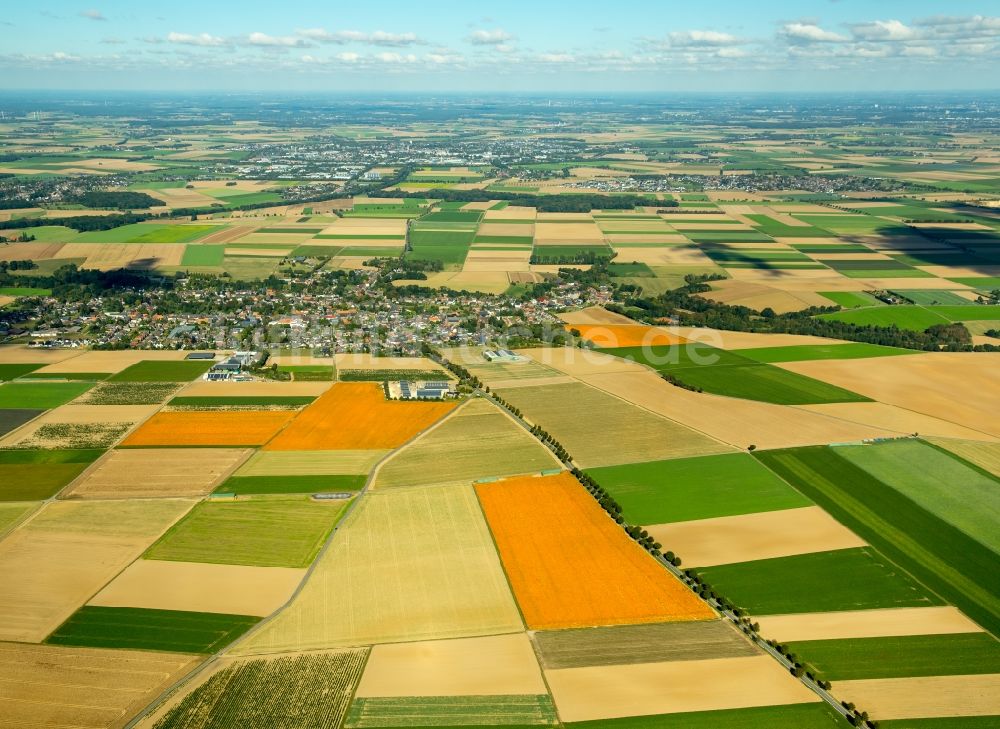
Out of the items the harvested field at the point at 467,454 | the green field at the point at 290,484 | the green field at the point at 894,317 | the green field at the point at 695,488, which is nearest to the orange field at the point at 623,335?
the green field at the point at 894,317

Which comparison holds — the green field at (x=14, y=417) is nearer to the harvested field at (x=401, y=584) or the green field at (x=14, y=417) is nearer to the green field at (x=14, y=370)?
the green field at (x=14, y=370)

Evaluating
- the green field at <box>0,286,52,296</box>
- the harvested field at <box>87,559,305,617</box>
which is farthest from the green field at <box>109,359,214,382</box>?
the green field at <box>0,286,52,296</box>

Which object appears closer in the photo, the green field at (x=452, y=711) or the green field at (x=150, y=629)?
the green field at (x=452, y=711)

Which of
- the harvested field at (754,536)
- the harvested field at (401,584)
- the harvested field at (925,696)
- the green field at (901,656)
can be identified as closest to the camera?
the harvested field at (925,696)

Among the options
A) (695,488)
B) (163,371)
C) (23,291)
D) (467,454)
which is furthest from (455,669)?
(23,291)

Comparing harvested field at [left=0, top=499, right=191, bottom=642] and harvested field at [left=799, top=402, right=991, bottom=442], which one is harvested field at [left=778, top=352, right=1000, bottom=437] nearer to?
harvested field at [left=799, top=402, right=991, bottom=442]

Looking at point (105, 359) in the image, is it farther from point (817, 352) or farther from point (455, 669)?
point (817, 352)
